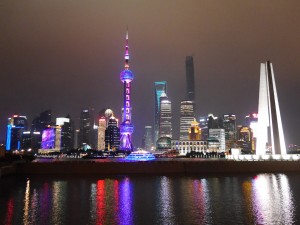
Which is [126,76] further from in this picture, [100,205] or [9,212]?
[9,212]

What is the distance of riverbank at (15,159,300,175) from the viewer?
5619 cm

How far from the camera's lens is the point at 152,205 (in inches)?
1054

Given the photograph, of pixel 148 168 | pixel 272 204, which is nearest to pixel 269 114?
pixel 148 168

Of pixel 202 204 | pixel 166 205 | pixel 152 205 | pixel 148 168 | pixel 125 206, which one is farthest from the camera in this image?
pixel 148 168

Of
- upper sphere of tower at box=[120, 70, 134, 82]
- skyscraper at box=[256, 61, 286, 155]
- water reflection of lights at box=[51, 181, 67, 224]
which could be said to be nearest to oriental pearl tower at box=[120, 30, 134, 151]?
upper sphere of tower at box=[120, 70, 134, 82]

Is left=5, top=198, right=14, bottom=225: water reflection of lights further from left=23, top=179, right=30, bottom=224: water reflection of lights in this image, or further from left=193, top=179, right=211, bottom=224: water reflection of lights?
left=193, top=179, right=211, bottom=224: water reflection of lights

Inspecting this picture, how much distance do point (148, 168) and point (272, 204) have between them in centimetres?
3153

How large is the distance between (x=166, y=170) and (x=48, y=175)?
19.0 meters

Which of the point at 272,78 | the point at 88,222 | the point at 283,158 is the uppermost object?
the point at 272,78

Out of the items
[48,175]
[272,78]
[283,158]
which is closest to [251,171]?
[283,158]

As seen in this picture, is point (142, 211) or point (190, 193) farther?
point (190, 193)

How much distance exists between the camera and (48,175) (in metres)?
54.5

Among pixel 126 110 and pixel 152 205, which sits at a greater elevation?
pixel 126 110

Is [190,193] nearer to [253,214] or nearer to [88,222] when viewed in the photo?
[253,214]
